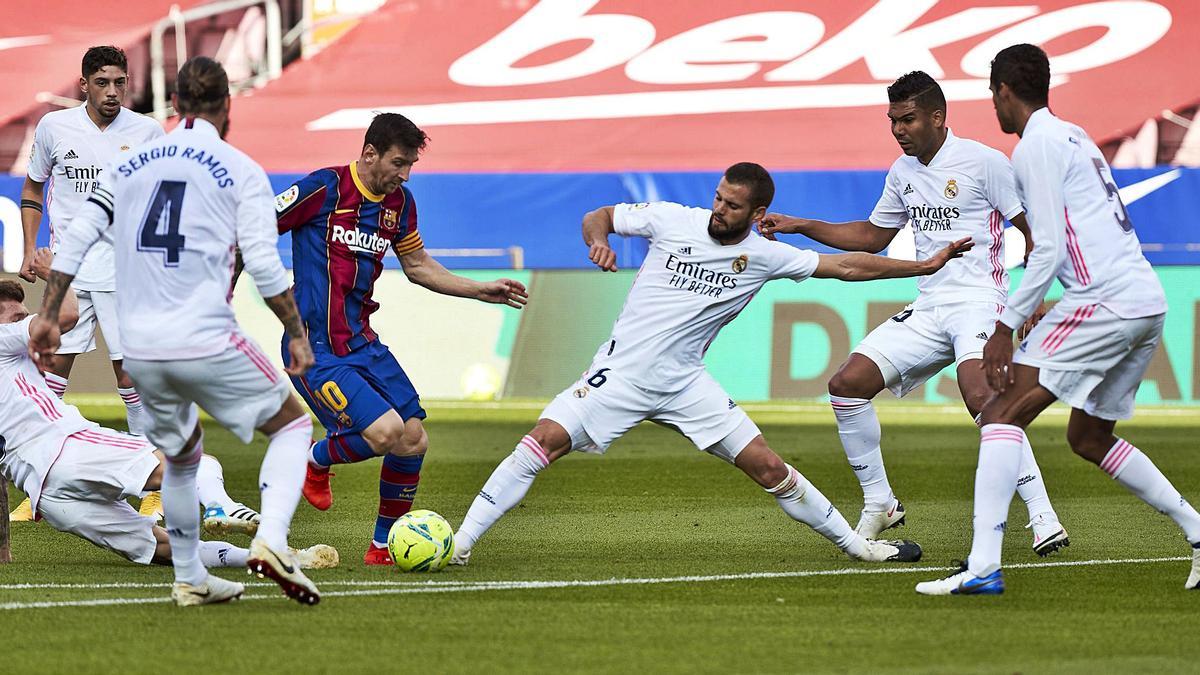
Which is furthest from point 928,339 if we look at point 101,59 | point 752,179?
point 101,59

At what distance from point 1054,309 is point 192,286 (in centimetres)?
315

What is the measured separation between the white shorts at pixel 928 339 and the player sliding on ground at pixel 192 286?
11.5 feet

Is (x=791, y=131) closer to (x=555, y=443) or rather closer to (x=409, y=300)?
(x=409, y=300)

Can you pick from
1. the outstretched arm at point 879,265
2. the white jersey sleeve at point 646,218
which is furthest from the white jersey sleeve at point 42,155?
the outstretched arm at point 879,265

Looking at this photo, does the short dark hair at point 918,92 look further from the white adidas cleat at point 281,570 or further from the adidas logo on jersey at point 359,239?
the white adidas cleat at point 281,570

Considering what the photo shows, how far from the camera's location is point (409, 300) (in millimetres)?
18375

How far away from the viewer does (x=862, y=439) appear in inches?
324

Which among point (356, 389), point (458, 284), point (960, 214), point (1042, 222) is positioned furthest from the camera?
point (960, 214)

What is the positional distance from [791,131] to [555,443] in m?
17.4

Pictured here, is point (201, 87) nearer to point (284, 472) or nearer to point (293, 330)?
point (293, 330)

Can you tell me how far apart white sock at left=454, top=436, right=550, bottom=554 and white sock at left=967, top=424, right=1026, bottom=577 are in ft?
6.09

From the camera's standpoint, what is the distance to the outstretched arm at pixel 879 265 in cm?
714

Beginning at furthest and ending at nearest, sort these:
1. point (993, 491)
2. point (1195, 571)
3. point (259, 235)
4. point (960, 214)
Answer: point (960, 214)
point (1195, 571)
point (993, 491)
point (259, 235)

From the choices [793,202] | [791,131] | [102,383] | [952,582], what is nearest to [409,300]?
[102,383]
